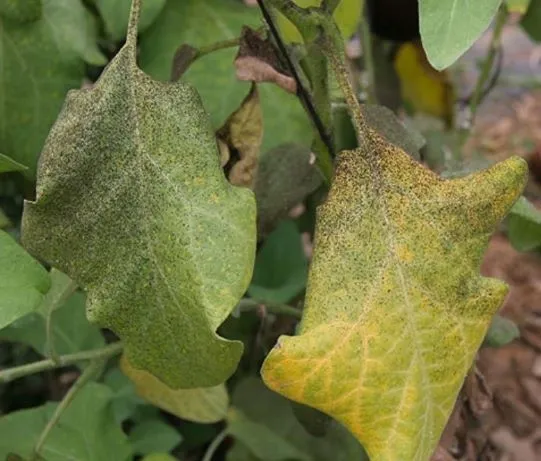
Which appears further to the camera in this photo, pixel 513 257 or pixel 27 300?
pixel 513 257

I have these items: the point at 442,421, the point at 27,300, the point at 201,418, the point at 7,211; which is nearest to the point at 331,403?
the point at 442,421

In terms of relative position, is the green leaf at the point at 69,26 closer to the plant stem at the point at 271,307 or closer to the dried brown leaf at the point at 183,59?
Result: the dried brown leaf at the point at 183,59

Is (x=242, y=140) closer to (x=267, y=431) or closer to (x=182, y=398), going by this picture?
(x=182, y=398)

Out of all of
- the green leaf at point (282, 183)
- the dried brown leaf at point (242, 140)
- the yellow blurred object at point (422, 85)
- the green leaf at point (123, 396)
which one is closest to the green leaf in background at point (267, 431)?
the green leaf at point (123, 396)

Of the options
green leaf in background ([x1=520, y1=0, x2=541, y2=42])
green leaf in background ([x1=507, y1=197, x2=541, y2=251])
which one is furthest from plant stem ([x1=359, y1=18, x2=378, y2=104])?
green leaf in background ([x1=507, y1=197, x2=541, y2=251])

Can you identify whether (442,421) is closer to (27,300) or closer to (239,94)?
(27,300)

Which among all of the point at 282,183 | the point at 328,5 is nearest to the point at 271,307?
the point at 282,183
